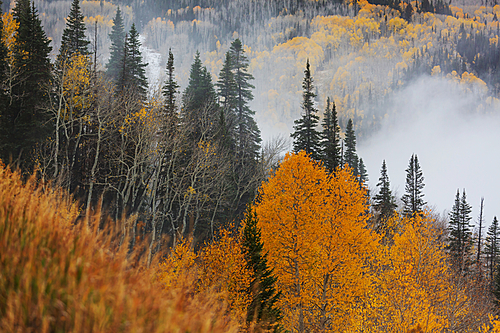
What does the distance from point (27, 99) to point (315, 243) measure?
27.7 meters

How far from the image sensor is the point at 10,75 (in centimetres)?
2505

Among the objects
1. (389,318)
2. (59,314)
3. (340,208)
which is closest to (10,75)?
(340,208)

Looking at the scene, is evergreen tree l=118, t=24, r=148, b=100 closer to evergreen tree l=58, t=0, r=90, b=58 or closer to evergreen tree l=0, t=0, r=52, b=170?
evergreen tree l=58, t=0, r=90, b=58

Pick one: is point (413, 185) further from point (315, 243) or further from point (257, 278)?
point (257, 278)

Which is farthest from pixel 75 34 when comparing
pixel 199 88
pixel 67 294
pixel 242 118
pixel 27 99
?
pixel 67 294

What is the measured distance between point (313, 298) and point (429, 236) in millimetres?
10301

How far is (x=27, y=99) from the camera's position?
88.9 ft

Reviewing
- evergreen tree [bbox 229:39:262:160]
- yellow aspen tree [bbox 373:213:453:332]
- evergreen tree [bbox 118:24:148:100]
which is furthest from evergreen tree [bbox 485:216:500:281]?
evergreen tree [bbox 118:24:148:100]

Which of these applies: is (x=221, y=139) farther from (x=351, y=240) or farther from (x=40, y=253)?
(x=40, y=253)

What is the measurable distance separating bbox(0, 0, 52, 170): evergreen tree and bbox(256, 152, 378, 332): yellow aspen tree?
20.3 metres

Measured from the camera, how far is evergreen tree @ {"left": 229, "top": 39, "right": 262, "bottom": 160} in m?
44.3

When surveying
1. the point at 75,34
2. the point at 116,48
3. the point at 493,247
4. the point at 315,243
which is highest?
the point at 116,48

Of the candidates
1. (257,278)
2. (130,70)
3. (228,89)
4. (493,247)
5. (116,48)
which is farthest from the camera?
(116,48)

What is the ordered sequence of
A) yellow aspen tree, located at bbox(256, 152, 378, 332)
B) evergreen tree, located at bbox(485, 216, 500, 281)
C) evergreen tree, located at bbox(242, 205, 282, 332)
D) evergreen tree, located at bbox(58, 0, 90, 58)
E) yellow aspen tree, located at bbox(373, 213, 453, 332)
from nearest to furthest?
1. yellow aspen tree, located at bbox(373, 213, 453, 332)
2. evergreen tree, located at bbox(242, 205, 282, 332)
3. yellow aspen tree, located at bbox(256, 152, 378, 332)
4. evergreen tree, located at bbox(58, 0, 90, 58)
5. evergreen tree, located at bbox(485, 216, 500, 281)
